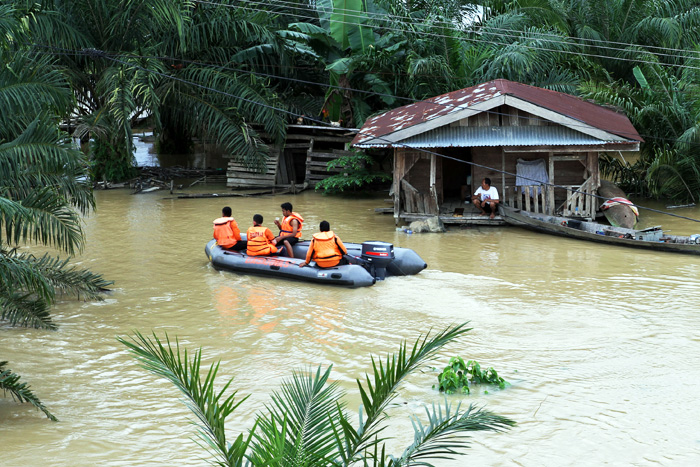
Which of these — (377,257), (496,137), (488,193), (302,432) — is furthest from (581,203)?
(302,432)

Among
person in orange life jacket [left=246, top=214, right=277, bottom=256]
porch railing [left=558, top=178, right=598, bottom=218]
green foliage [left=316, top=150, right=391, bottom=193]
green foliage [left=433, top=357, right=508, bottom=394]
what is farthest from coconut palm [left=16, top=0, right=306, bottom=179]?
green foliage [left=433, top=357, right=508, bottom=394]

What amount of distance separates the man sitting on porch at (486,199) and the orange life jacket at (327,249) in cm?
662

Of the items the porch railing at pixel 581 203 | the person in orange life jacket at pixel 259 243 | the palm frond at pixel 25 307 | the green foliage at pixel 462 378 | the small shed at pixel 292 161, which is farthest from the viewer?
the small shed at pixel 292 161

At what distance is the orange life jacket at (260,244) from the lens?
1334cm

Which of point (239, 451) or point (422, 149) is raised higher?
point (422, 149)

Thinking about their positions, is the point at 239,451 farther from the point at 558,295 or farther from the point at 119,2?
the point at 119,2

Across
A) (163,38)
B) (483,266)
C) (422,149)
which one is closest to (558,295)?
(483,266)

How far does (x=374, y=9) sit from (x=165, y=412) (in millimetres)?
20085

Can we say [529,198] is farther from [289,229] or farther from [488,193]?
[289,229]

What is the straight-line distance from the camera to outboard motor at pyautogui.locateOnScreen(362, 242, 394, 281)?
12547 mm

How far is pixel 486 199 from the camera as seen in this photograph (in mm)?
18047

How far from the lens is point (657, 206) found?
20.6 metres

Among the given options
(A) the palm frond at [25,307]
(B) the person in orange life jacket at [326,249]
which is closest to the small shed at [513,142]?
(B) the person in orange life jacket at [326,249]

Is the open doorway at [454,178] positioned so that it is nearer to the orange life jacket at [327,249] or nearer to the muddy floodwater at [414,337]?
the muddy floodwater at [414,337]
